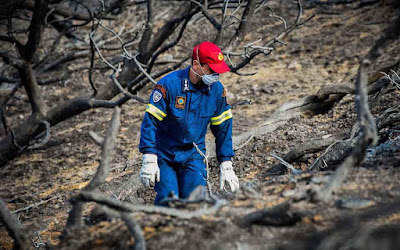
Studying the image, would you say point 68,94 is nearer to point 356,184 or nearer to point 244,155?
point 244,155

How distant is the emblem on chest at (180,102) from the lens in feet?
12.6

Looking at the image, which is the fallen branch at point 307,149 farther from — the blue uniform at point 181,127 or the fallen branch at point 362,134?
the fallen branch at point 362,134

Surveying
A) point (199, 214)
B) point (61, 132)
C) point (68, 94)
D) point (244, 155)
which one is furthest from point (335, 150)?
point (68, 94)

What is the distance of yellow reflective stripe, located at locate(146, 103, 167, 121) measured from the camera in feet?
12.3

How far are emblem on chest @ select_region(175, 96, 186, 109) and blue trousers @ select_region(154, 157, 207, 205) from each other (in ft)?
1.60

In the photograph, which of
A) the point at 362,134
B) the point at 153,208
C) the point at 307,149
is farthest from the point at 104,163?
the point at 307,149

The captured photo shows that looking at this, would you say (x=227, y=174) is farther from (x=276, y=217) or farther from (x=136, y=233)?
(x=136, y=233)

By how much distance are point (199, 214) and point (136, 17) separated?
1090cm

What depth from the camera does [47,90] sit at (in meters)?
9.77

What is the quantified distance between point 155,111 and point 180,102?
0.24 metres

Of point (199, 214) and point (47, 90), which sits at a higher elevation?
point (47, 90)

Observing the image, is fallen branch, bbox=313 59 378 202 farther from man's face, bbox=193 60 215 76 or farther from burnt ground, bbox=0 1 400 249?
man's face, bbox=193 60 215 76

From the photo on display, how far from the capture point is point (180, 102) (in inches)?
152

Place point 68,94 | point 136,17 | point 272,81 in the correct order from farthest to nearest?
point 136,17 < point 68,94 < point 272,81
